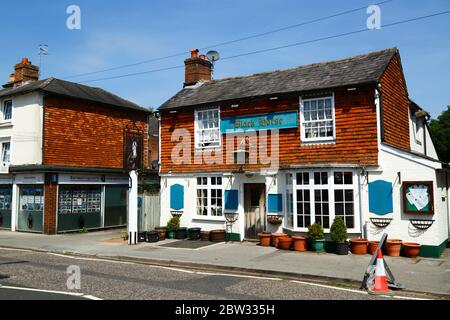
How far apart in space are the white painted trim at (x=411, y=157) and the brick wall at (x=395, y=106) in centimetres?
53

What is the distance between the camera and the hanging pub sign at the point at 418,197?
1283cm

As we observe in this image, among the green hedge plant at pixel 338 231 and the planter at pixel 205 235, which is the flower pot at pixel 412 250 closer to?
the green hedge plant at pixel 338 231

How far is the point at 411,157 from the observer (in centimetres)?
1323

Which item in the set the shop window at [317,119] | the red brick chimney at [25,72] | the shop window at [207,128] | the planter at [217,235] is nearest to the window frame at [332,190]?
the shop window at [317,119]

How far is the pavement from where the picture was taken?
9.95 m

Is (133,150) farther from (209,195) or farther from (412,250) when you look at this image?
(412,250)

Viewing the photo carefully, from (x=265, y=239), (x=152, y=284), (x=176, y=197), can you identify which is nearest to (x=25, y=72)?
(x=176, y=197)

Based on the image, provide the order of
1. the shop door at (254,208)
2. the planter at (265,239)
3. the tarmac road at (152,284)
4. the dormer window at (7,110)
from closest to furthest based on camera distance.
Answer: the tarmac road at (152,284), the planter at (265,239), the shop door at (254,208), the dormer window at (7,110)

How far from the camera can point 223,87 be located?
18922 millimetres

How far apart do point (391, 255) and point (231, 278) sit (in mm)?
5767

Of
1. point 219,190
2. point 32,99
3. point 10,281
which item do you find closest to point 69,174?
point 32,99

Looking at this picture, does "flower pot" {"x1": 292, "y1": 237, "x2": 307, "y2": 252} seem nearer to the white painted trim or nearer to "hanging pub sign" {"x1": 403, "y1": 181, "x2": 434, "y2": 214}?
"hanging pub sign" {"x1": 403, "y1": 181, "x2": 434, "y2": 214}

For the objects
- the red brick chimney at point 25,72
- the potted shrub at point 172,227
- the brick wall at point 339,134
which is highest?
the red brick chimney at point 25,72

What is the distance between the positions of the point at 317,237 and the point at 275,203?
230 cm
